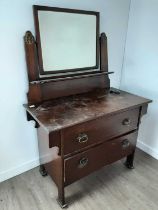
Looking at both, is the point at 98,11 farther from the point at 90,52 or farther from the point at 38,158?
the point at 38,158

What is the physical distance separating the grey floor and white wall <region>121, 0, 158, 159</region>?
15.9 inches

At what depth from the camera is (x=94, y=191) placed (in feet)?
5.30

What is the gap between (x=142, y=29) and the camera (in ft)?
6.15

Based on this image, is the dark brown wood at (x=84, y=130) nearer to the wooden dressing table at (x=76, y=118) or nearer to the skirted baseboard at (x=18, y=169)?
the wooden dressing table at (x=76, y=118)

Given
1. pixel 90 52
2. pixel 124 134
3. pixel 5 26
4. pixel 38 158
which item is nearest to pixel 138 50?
pixel 90 52

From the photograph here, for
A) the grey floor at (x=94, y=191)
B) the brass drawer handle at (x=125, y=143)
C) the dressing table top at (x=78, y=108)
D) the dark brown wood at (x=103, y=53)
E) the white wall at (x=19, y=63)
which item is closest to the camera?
the dressing table top at (x=78, y=108)

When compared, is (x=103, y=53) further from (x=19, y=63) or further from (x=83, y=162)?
(x=83, y=162)

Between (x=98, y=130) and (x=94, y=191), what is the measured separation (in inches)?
23.5

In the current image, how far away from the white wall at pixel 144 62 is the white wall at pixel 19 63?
10 cm

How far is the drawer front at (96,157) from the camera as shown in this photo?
137cm

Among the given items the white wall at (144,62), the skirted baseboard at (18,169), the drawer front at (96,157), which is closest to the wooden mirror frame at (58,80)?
the white wall at (144,62)

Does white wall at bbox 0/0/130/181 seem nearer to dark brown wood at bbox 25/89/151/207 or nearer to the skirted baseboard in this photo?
the skirted baseboard

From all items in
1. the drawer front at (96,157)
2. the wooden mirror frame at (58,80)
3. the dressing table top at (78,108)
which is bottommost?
the drawer front at (96,157)

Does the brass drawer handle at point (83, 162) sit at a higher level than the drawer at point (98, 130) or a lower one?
lower
